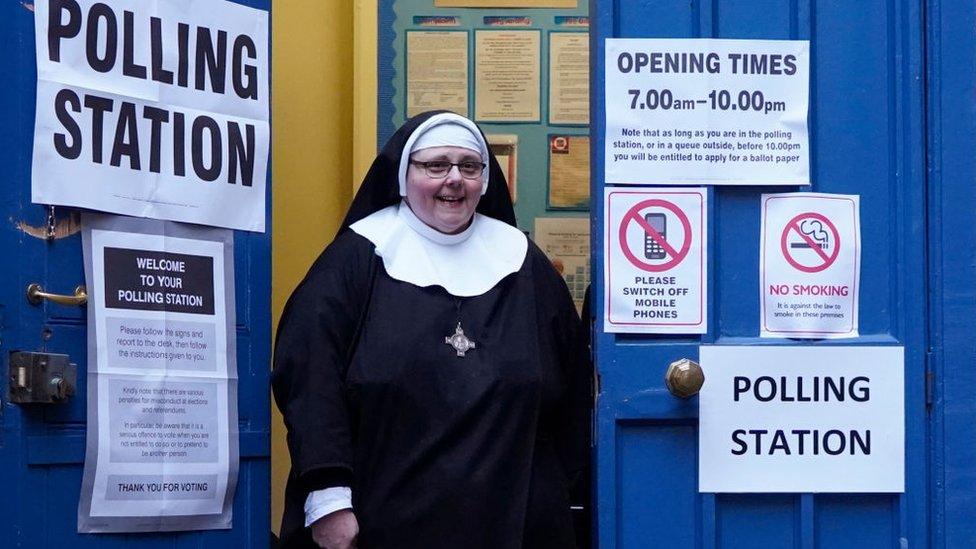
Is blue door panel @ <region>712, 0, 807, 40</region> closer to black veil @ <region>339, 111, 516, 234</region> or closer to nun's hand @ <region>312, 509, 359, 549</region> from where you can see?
black veil @ <region>339, 111, 516, 234</region>

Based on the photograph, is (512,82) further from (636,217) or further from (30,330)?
(30,330)

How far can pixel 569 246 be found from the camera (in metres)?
5.28

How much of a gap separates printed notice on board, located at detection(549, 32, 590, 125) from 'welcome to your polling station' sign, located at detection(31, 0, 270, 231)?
4.03ft

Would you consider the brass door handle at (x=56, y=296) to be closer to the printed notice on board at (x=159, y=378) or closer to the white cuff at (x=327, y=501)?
the printed notice on board at (x=159, y=378)

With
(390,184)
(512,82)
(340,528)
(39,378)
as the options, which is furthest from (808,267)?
(39,378)

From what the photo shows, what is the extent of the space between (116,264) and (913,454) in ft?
7.19

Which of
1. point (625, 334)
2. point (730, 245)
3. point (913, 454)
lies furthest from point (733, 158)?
point (913, 454)

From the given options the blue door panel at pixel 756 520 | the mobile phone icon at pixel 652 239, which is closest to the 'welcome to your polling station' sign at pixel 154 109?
the mobile phone icon at pixel 652 239

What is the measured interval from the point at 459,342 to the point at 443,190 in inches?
Result: 17.2

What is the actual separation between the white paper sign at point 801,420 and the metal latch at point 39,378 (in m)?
1.65

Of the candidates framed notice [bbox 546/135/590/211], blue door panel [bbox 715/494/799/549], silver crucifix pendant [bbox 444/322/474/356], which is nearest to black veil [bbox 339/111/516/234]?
silver crucifix pendant [bbox 444/322/474/356]

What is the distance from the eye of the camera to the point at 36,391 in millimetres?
3779

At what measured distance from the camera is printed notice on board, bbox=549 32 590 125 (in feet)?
17.6

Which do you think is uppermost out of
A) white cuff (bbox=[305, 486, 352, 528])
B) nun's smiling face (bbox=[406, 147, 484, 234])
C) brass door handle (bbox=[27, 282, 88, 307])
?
nun's smiling face (bbox=[406, 147, 484, 234])
